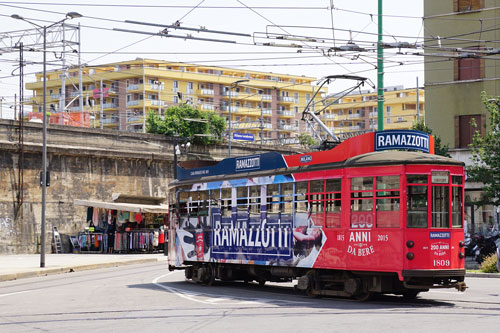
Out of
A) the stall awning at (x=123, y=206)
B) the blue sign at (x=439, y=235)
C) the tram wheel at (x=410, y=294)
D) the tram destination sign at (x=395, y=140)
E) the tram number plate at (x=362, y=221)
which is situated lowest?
the tram wheel at (x=410, y=294)

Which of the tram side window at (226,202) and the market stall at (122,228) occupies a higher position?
the tram side window at (226,202)

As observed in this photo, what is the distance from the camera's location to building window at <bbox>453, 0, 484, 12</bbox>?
41.8 metres

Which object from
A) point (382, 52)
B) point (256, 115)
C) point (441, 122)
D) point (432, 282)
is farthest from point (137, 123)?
point (432, 282)

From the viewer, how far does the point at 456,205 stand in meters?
16.2

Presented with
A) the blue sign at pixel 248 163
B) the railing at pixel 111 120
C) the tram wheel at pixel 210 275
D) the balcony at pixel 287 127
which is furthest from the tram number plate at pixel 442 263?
the balcony at pixel 287 127

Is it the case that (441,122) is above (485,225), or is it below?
above

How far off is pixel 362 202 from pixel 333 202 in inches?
31.9

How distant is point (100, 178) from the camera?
4753 centimetres

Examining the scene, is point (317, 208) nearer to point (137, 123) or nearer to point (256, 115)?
point (137, 123)

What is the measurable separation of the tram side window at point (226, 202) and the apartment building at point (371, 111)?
9417cm

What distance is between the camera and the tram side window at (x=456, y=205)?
53.0ft

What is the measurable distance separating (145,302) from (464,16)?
30396 mm

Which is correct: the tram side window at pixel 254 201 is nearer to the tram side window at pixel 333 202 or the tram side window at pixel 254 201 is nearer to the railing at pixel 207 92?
the tram side window at pixel 333 202

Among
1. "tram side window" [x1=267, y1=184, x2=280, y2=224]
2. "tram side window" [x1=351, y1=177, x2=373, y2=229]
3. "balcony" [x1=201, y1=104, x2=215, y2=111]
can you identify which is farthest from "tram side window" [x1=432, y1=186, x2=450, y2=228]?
"balcony" [x1=201, y1=104, x2=215, y2=111]
